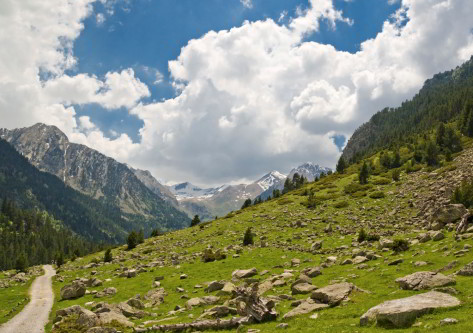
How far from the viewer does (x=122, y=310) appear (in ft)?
92.3

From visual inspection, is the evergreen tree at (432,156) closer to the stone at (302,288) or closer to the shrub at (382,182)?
the shrub at (382,182)

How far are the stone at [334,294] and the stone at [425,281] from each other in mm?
3402

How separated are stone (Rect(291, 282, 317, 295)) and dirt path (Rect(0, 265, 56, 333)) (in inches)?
862

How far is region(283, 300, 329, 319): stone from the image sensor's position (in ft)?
69.2

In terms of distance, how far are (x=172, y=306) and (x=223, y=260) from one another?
19.3 m

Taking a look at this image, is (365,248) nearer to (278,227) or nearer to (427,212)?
(427,212)

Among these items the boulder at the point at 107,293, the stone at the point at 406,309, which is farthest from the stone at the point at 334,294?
the boulder at the point at 107,293

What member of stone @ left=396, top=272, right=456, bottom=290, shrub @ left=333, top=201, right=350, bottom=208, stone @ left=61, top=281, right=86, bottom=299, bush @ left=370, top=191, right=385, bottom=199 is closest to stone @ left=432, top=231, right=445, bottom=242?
stone @ left=396, top=272, right=456, bottom=290

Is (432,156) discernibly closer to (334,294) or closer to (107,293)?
(334,294)

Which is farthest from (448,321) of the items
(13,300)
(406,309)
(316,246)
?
(13,300)

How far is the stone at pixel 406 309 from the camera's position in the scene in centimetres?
1586

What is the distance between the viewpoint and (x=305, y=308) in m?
21.8

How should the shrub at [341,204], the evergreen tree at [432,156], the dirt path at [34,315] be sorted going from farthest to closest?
the evergreen tree at [432,156]
the shrub at [341,204]
the dirt path at [34,315]

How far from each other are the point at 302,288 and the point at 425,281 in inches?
364
